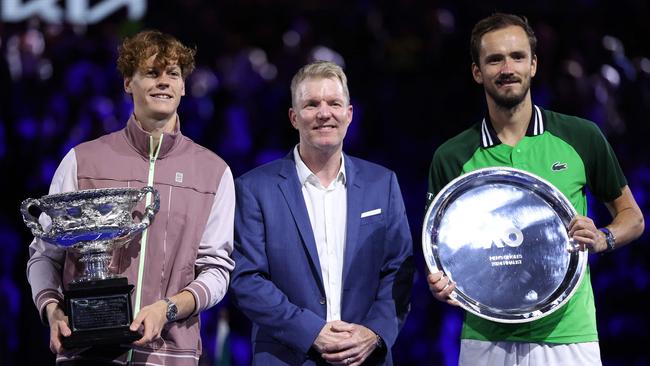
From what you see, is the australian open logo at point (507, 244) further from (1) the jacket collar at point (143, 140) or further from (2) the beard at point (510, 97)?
(1) the jacket collar at point (143, 140)

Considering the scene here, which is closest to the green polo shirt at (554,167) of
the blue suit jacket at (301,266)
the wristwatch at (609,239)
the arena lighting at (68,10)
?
the wristwatch at (609,239)

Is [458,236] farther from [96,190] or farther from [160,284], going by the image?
[96,190]

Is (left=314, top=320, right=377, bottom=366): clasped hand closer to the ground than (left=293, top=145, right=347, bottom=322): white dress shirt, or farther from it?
closer to the ground

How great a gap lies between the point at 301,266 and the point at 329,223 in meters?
0.18

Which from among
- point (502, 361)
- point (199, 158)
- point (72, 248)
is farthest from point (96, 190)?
point (502, 361)

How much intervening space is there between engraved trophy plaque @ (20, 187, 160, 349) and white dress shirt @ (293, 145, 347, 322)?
676mm

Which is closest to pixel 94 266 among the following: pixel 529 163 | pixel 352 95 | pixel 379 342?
pixel 379 342

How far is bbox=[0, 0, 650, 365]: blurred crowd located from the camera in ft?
21.8

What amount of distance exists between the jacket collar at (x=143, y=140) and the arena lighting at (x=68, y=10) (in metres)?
5.64

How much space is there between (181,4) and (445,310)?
12.6 ft

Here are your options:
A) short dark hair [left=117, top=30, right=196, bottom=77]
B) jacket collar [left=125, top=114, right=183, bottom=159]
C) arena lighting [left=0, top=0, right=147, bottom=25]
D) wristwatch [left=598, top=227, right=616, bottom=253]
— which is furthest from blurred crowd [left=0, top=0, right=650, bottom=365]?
wristwatch [left=598, top=227, right=616, bottom=253]

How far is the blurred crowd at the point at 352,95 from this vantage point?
6.63m

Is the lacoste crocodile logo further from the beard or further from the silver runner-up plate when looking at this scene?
the beard

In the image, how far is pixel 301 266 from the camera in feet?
11.2
